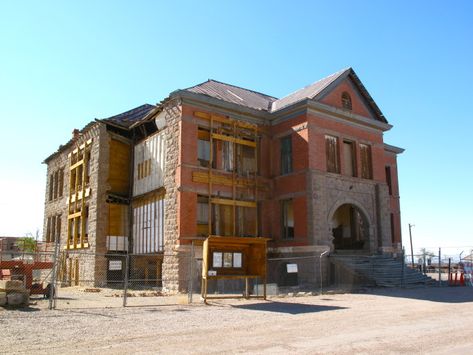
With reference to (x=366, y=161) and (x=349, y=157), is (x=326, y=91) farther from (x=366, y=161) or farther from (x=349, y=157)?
(x=366, y=161)

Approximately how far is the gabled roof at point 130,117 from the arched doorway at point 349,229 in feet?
48.1

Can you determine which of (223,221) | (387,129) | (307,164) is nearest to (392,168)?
Result: (387,129)

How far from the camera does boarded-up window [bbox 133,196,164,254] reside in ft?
83.0

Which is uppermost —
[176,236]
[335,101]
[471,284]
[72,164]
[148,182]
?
[335,101]

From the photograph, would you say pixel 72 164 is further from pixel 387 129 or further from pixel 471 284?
pixel 471 284

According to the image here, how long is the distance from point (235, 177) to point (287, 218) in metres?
4.05

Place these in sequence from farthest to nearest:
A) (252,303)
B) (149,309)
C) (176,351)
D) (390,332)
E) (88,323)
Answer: (252,303) < (149,309) < (88,323) < (390,332) < (176,351)

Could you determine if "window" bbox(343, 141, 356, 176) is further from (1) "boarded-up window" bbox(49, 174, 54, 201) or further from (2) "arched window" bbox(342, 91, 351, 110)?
(1) "boarded-up window" bbox(49, 174, 54, 201)

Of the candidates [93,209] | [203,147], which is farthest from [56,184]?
[203,147]

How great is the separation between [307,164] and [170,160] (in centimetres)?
753

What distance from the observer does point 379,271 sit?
24.1 metres

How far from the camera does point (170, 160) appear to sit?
25.1m

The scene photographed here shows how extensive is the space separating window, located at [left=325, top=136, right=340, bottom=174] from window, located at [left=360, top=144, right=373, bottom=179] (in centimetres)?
244

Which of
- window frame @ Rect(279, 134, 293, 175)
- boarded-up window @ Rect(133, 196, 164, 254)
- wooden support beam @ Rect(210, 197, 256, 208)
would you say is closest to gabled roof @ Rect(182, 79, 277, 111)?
window frame @ Rect(279, 134, 293, 175)
